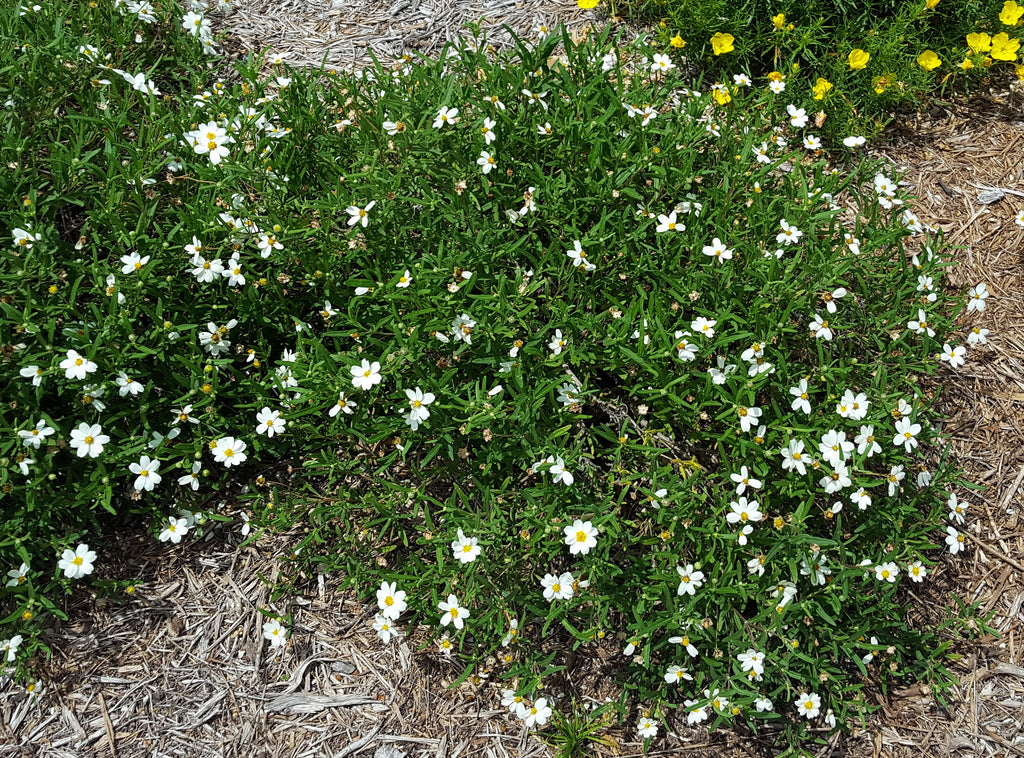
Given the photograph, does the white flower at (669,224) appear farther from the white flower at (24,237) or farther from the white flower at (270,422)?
the white flower at (24,237)

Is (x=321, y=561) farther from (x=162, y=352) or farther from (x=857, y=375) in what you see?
(x=857, y=375)

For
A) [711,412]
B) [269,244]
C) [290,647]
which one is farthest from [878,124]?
[290,647]

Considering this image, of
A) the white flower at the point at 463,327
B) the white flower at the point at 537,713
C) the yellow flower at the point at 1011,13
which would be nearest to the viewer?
the white flower at the point at 537,713

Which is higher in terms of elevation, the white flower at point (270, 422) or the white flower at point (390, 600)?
the white flower at point (270, 422)

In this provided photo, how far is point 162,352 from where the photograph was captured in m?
3.09

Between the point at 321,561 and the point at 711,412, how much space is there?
1.77 m

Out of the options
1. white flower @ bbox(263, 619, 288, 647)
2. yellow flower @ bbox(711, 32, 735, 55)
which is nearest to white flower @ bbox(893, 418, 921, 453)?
yellow flower @ bbox(711, 32, 735, 55)

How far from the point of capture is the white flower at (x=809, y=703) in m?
2.94

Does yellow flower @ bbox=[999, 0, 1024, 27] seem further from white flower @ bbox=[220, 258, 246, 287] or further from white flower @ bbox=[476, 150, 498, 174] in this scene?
white flower @ bbox=[220, 258, 246, 287]

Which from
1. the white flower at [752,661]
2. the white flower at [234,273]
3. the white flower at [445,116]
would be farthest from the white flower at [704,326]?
the white flower at [234,273]

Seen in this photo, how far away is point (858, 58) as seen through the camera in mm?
4285

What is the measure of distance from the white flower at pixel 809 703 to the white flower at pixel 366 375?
82.4 inches

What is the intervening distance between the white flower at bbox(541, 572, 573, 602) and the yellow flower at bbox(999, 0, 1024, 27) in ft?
13.6

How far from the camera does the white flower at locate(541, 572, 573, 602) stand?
2766mm
